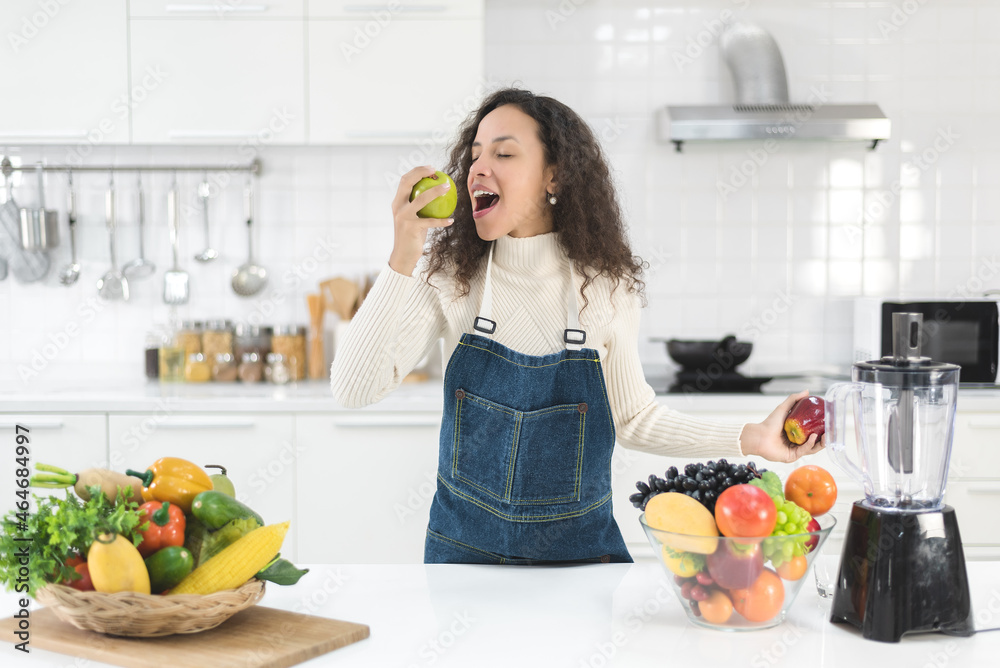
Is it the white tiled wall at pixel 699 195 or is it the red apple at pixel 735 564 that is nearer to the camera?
the red apple at pixel 735 564

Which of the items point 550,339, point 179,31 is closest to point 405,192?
point 550,339

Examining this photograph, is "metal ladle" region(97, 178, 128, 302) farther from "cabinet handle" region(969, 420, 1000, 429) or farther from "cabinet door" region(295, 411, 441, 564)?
"cabinet handle" region(969, 420, 1000, 429)

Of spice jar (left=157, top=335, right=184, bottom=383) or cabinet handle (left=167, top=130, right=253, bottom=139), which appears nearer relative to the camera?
cabinet handle (left=167, top=130, right=253, bottom=139)

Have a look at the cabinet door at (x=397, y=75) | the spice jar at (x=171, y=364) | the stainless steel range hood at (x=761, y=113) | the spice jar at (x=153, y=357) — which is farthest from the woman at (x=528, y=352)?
the spice jar at (x=153, y=357)

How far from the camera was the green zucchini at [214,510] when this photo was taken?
0.98 m

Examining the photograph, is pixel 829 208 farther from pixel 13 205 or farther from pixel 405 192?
pixel 13 205

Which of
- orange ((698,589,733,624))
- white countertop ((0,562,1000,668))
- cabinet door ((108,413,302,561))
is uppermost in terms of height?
orange ((698,589,733,624))

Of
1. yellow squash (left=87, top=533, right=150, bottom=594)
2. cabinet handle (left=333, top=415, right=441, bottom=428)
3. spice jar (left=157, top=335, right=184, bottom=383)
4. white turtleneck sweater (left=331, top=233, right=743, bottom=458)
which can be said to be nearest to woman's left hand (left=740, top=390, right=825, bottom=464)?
white turtleneck sweater (left=331, top=233, right=743, bottom=458)

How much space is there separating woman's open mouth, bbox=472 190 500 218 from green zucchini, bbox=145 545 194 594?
2.68 ft

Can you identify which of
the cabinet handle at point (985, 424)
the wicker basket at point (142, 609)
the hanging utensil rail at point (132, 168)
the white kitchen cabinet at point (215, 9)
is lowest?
the cabinet handle at point (985, 424)

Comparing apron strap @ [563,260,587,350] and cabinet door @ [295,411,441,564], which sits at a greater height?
apron strap @ [563,260,587,350]

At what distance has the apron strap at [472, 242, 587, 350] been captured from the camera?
61.6 inches

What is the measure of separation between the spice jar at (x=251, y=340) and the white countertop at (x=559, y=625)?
71.9 inches

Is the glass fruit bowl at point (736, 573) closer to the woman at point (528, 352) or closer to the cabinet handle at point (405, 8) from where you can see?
the woman at point (528, 352)
